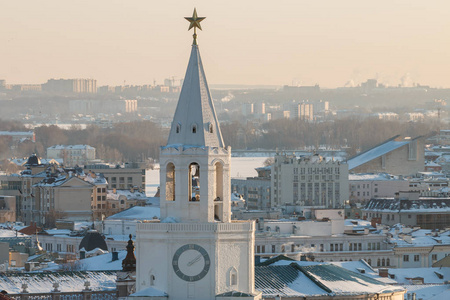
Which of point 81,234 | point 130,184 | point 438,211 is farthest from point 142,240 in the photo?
point 130,184

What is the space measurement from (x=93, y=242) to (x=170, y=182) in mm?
37592

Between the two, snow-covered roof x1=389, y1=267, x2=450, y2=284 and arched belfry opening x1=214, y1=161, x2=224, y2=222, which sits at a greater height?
arched belfry opening x1=214, y1=161, x2=224, y2=222

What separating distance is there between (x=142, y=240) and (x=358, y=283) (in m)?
13.4

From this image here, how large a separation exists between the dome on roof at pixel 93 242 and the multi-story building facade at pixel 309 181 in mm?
44368

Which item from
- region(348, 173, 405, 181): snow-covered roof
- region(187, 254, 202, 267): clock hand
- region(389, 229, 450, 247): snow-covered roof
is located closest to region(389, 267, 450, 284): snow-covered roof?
region(389, 229, 450, 247): snow-covered roof

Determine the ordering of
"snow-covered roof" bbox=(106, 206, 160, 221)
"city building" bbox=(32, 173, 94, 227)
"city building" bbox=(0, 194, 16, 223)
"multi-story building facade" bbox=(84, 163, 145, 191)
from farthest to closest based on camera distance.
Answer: "multi-story building facade" bbox=(84, 163, 145, 191), "city building" bbox=(32, 173, 94, 227), "city building" bbox=(0, 194, 16, 223), "snow-covered roof" bbox=(106, 206, 160, 221)

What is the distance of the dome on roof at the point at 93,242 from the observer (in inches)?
2516

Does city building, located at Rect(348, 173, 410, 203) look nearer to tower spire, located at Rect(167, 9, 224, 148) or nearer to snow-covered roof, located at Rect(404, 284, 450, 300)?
snow-covered roof, located at Rect(404, 284, 450, 300)

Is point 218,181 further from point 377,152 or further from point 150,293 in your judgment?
point 377,152

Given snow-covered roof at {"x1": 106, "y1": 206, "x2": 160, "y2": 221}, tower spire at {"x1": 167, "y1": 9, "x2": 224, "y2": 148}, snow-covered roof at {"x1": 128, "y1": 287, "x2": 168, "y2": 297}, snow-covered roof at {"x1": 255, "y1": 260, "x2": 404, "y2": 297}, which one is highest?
tower spire at {"x1": 167, "y1": 9, "x2": 224, "y2": 148}

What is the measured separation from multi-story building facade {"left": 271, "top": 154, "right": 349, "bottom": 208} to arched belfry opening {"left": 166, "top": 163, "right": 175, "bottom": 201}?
8251cm

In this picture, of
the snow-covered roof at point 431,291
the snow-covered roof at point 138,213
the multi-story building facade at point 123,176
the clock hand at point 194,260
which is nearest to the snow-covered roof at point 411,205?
the snow-covered roof at point 138,213

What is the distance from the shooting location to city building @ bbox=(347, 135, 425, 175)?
146125 millimetres

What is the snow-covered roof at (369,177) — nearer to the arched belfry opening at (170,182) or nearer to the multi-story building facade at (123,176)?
the multi-story building facade at (123,176)
